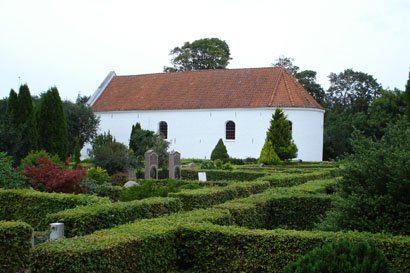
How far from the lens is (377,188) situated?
5.66m

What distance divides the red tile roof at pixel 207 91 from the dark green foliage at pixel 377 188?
2353cm

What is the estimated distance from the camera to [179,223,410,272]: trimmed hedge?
4.76 m

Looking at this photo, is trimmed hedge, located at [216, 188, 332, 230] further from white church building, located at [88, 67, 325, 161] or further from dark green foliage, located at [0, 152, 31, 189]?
white church building, located at [88, 67, 325, 161]

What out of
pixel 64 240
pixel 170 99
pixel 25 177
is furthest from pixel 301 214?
pixel 170 99

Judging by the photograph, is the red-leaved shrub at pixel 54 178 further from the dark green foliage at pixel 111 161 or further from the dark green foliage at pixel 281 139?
the dark green foliage at pixel 281 139

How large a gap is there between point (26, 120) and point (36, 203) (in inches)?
379

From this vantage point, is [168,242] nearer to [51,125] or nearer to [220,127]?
[51,125]

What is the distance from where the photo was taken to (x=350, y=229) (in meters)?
5.65

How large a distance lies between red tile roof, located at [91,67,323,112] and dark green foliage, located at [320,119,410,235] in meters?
23.5

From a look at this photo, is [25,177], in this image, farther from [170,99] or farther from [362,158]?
[170,99]

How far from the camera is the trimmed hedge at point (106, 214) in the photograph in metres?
5.96

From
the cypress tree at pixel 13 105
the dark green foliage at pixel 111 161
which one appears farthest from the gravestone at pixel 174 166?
the cypress tree at pixel 13 105

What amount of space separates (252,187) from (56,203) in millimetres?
4552

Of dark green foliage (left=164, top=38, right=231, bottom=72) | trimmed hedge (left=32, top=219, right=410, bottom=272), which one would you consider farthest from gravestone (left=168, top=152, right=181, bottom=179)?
dark green foliage (left=164, top=38, right=231, bottom=72)
